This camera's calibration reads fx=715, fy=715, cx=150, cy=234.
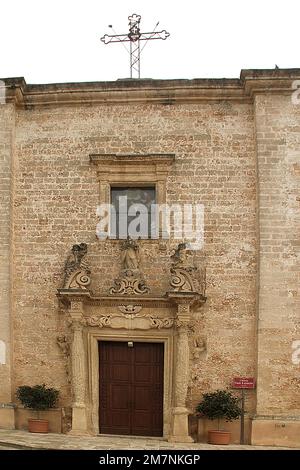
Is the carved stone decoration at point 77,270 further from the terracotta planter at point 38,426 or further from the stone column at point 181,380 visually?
the terracotta planter at point 38,426

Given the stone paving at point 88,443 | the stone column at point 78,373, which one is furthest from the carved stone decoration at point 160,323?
the stone paving at point 88,443

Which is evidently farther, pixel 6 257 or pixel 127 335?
pixel 6 257

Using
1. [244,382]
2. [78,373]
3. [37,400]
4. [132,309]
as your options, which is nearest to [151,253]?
[132,309]

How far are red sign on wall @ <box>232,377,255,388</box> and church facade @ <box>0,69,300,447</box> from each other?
0.09 metres

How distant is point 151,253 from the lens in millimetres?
13734

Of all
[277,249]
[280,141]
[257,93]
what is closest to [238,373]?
[277,249]

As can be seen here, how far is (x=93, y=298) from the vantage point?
13.5 metres

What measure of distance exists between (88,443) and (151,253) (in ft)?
12.2

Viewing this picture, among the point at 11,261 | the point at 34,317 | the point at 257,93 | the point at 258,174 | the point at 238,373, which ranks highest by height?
the point at 257,93

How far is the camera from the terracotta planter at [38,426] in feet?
43.3

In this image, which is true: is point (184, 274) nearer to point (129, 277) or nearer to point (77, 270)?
point (129, 277)

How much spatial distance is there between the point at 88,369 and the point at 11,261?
2.55m
